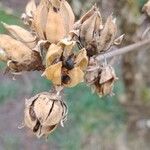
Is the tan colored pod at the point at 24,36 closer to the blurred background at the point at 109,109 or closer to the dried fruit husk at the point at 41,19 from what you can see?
the dried fruit husk at the point at 41,19

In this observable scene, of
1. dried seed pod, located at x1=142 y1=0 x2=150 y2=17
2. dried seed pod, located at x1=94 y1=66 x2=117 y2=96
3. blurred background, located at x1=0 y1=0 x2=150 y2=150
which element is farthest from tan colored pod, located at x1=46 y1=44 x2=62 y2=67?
blurred background, located at x1=0 y1=0 x2=150 y2=150

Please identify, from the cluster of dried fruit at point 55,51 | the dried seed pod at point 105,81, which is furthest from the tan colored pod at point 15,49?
the dried seed pod at point 105,81

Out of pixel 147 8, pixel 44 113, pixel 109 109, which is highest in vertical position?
pixel 109 109

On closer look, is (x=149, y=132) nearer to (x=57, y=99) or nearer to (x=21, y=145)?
(x=21, y=145)

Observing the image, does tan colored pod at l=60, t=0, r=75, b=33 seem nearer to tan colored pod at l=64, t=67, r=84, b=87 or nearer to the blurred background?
tan colored pod at l=64, t=67, r=84, b=87

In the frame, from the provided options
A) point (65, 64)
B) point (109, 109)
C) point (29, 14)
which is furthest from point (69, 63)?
point (109, 109)

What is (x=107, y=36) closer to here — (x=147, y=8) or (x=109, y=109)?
(x=147, y=8)
